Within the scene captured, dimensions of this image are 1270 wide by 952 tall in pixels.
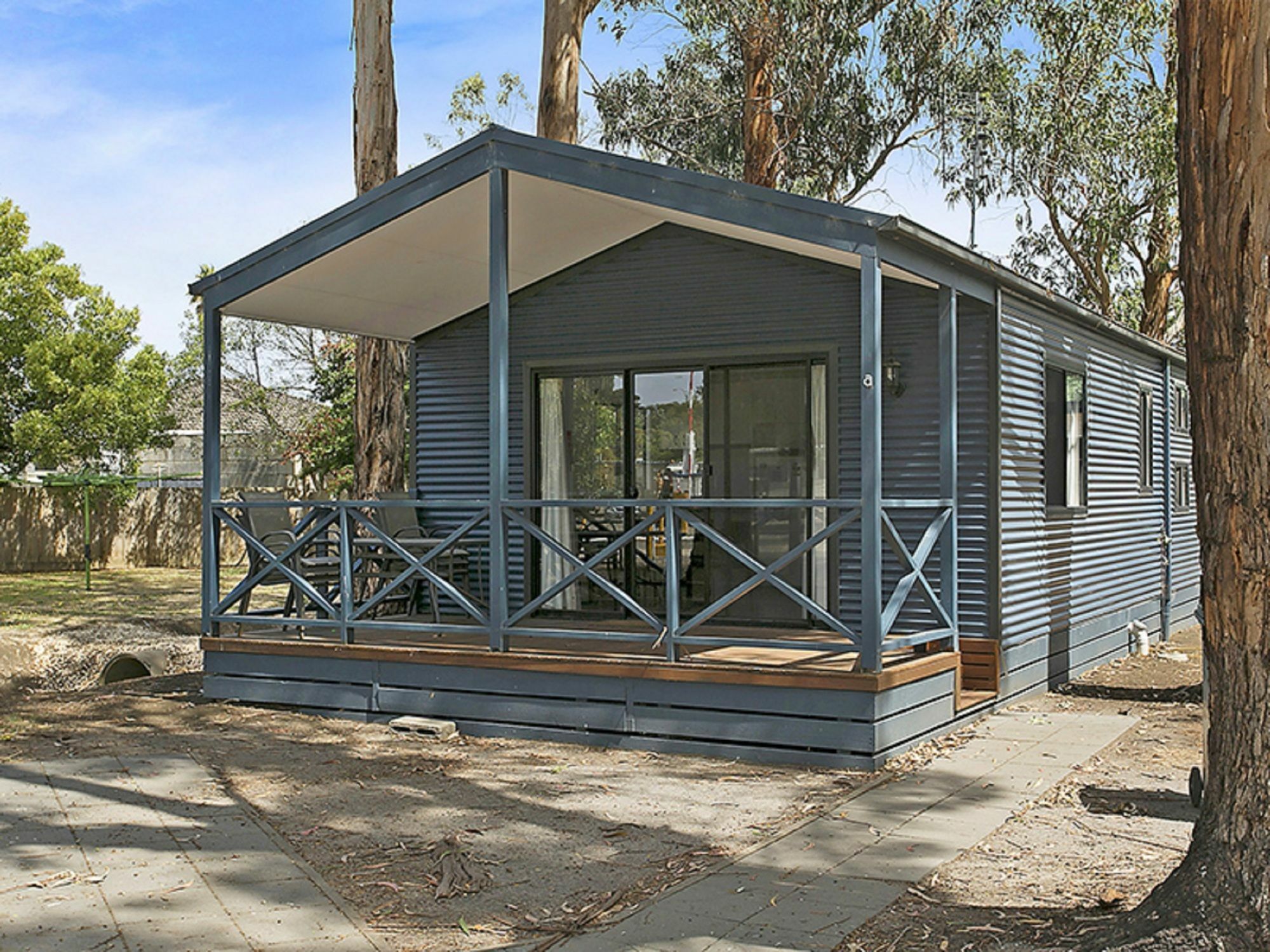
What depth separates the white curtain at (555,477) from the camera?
973cm

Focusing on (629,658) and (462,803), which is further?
(629,658)

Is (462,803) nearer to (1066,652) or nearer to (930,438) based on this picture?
(930,438)

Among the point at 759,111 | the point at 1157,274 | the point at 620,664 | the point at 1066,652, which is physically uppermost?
the point at 759,111

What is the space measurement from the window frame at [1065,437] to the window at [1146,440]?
1.87 m

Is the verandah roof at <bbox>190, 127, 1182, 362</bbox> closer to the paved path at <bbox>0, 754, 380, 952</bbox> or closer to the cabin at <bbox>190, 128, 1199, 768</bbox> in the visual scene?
the cabin at <bbox>190, 128, 1199, 768</bbox>

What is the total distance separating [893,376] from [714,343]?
127cm

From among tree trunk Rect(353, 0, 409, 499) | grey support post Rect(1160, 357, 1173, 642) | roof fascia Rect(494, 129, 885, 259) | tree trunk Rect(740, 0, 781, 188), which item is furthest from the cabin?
tree trunk Rect(740, 0, 781, 188)

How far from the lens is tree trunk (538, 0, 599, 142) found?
13.5m

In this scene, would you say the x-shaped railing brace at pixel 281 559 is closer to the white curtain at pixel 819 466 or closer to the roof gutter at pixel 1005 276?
the white curtain at pixel 819 466

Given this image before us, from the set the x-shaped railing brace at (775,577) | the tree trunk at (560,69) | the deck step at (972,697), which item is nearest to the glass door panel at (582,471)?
the x-shaped railing brace at (775,577)

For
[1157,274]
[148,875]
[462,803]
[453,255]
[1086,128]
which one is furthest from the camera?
[1157,274]

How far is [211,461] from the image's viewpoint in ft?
28.7

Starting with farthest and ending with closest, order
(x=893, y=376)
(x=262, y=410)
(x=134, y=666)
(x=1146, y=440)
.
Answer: (x=262, y=410), (x=1146, y=440), (x=134, y=666), (x=893, y=376)

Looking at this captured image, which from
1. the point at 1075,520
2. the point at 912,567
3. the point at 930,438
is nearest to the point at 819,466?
the point at 930,438
